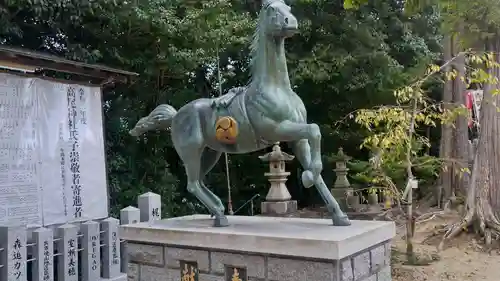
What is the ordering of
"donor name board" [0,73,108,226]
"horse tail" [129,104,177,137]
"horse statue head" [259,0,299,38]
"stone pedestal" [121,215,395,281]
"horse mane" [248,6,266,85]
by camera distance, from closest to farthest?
"stone pedestal" [121,215,395,281]
"horse statue head" [259,0,299,38]
"horse mane" [248,6,266,85]
"horse tail" [129,104,177,137]
"donor name board" [0,73,108,226]

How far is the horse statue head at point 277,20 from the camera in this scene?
9.91ft

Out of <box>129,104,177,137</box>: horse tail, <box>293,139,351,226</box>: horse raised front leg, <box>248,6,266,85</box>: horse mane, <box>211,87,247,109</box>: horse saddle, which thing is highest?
<box>248,6,266,85</box>: horse mane

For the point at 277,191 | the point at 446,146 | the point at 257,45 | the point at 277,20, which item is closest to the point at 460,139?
the point at 446,146

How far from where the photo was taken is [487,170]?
25.8ft

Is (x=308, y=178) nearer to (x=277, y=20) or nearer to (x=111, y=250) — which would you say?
(x=277, y=20)

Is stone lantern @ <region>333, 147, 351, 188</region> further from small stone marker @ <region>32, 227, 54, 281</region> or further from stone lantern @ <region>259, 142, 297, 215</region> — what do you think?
small stone marker @ <region>32, 227, 54, 281</region>

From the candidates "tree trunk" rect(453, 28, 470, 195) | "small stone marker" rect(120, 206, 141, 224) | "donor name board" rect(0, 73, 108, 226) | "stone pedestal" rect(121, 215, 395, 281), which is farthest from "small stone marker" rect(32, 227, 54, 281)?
"tree trunk" rect(453, 28, 470, 195)

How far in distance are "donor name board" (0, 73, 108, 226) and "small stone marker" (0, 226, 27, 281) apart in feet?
2.55

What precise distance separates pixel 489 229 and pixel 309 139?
232 inches

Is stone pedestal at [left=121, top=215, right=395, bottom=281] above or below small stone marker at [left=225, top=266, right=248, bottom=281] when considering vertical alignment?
above

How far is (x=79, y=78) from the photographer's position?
6496 mm

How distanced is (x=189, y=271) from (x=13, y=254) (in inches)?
83.7

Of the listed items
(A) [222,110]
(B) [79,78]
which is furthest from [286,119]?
(B) [79,78]

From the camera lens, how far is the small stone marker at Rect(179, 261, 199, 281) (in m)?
3.19
